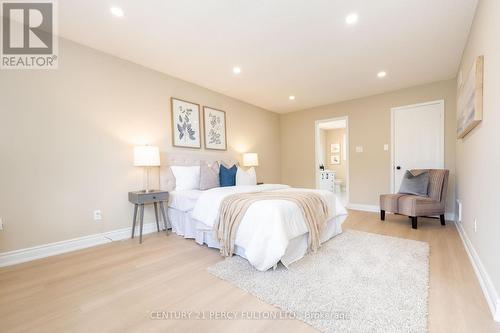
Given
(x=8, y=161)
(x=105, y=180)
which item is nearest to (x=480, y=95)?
(x=105, y=180)

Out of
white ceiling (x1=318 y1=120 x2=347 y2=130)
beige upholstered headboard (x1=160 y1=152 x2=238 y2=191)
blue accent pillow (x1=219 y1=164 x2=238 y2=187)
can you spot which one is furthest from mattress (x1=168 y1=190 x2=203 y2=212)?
white ceiling (x1=318 y1=120 x2=347 y2=130)

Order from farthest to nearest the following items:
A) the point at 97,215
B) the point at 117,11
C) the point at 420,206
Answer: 1. the point at 420,206
2. the point at 97,215
3. the point at 117,11

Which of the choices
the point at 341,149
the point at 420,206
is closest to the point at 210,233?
the point at 420,206

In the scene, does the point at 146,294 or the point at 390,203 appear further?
the point at 390,203

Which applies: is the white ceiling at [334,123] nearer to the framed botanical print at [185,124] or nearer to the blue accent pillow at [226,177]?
the blue accent pillow at [226,177]

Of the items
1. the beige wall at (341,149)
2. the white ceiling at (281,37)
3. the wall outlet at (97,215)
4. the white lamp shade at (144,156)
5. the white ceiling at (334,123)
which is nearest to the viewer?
the white ceiling at (281,37)

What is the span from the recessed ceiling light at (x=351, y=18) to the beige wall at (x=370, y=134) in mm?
2737

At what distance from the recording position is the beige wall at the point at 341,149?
8.34 meters

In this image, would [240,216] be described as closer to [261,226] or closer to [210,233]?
[261,226]

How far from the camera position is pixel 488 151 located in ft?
5.57

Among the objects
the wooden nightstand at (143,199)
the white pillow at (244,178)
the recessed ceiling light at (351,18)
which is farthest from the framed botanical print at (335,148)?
the wooden nightstand at (143,199)

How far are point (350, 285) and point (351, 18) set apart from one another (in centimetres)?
248

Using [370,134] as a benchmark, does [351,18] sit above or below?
above

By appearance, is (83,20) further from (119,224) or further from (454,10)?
(454,10)
